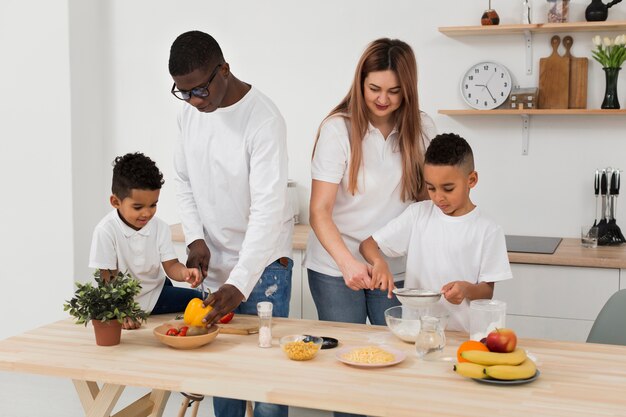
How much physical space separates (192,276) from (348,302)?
0.51m

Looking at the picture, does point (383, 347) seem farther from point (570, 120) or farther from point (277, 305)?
point (570, 120)

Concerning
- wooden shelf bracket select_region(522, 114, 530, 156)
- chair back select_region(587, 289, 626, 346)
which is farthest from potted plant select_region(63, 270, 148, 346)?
wooden shelf bracket select_region(522, 114, 530, 156)

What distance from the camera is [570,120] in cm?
367

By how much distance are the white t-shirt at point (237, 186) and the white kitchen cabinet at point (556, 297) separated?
1239 millimetres

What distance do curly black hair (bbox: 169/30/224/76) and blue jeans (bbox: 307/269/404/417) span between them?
0.80 m

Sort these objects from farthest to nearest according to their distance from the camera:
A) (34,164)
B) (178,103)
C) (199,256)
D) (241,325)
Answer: (178,103) → (34,164) → (199,256) → (241,325)

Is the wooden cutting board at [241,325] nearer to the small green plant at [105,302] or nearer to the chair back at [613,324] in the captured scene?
the small green plant at [105,302]

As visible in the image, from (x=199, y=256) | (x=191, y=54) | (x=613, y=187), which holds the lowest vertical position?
(x=199, y=256)

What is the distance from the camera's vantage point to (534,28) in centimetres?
353

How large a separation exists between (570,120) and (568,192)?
1.10 feet

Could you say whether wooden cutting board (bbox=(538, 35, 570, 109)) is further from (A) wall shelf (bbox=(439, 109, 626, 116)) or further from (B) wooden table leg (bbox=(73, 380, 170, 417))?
(B) wooden table leg (bbox=(73, 380, 170, 417))

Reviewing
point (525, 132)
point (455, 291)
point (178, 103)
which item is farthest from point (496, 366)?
point (178, 103)

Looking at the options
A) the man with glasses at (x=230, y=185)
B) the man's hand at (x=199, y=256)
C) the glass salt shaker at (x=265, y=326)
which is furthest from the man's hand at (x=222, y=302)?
the man's hand at (x=199, y=256)

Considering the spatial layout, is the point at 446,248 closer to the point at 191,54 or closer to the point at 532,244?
the point at 191,54
